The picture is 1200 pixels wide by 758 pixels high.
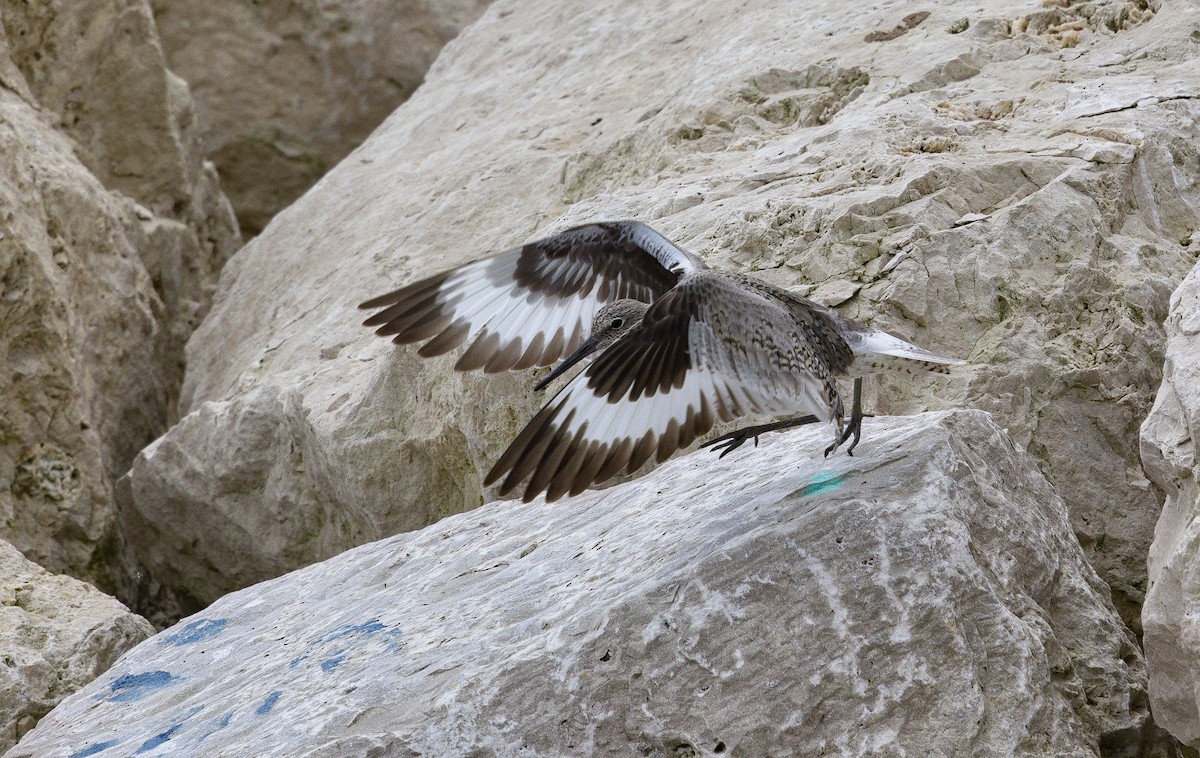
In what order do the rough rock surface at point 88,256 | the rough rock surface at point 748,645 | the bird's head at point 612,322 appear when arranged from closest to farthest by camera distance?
the rough rock surface at point 748,645 < the bird's head at point 612,322 < the rough rock surface at point 88,256

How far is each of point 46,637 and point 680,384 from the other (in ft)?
8.90

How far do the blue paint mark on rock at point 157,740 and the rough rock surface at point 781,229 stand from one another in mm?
1882

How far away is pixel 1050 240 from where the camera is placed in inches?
207

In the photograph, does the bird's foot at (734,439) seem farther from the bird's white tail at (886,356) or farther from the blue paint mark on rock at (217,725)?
the blue paint mark on rock at (217,725)

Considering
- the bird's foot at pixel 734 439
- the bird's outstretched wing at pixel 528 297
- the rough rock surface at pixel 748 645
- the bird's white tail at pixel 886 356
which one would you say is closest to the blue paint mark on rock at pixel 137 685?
the rough rock surface at pixel 748 645

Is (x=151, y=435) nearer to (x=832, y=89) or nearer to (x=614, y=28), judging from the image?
(x=614, y=28)

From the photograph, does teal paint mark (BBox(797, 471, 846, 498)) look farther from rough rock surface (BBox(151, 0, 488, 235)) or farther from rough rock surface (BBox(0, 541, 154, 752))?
rough rock surface (BBox(151, 0, 488, 235))

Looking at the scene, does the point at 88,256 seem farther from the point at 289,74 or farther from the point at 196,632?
the point at 289,74

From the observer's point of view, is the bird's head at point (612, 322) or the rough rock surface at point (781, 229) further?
the rough rock surface at point (781, 229)

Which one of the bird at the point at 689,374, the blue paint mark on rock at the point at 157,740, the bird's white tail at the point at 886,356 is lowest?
the blue paint mark on rock at the point at 157,740

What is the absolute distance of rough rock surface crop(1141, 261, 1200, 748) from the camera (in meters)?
3.62

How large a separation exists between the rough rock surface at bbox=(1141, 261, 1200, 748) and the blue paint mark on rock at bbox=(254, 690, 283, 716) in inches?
98.2

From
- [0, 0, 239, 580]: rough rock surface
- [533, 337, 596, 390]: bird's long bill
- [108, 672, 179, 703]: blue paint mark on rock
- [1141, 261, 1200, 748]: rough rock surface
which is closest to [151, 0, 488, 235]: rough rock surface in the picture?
[0, 0, 239, 580]: rough rock surface

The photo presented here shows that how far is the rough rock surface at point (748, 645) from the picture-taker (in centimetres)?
362
